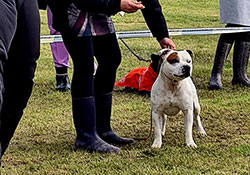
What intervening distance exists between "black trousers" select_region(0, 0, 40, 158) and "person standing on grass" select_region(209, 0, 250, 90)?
407 centimetres

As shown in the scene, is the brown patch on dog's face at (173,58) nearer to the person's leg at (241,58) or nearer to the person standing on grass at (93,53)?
the person standing on grass at (93,53)

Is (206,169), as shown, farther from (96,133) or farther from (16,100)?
(16,100)


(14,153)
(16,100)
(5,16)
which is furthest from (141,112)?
(5,16)

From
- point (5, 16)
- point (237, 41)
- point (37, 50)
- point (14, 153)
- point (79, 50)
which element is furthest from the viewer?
point (237, 41)

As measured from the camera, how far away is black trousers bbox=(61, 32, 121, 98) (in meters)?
4.07

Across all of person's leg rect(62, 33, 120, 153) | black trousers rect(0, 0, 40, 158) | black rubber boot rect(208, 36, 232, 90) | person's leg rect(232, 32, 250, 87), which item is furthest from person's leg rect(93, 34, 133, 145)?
person's leg rect(232, 32, 250, 87)

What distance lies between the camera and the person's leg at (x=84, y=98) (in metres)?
4.09

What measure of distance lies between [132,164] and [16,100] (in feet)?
3.55

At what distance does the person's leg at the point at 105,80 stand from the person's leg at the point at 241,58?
113 inches

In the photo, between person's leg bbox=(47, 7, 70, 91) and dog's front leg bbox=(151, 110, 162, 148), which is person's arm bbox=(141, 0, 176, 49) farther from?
person's leg bbox=(47, 7, 70, 91)

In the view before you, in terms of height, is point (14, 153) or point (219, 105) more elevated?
point (14, 153)

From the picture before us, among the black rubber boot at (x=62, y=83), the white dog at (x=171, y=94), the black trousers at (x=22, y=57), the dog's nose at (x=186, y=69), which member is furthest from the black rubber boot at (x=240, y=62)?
the black trousers at (x=22, y=57)

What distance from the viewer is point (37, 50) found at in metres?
3.08

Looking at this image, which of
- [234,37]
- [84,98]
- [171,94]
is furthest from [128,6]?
[234,37]
